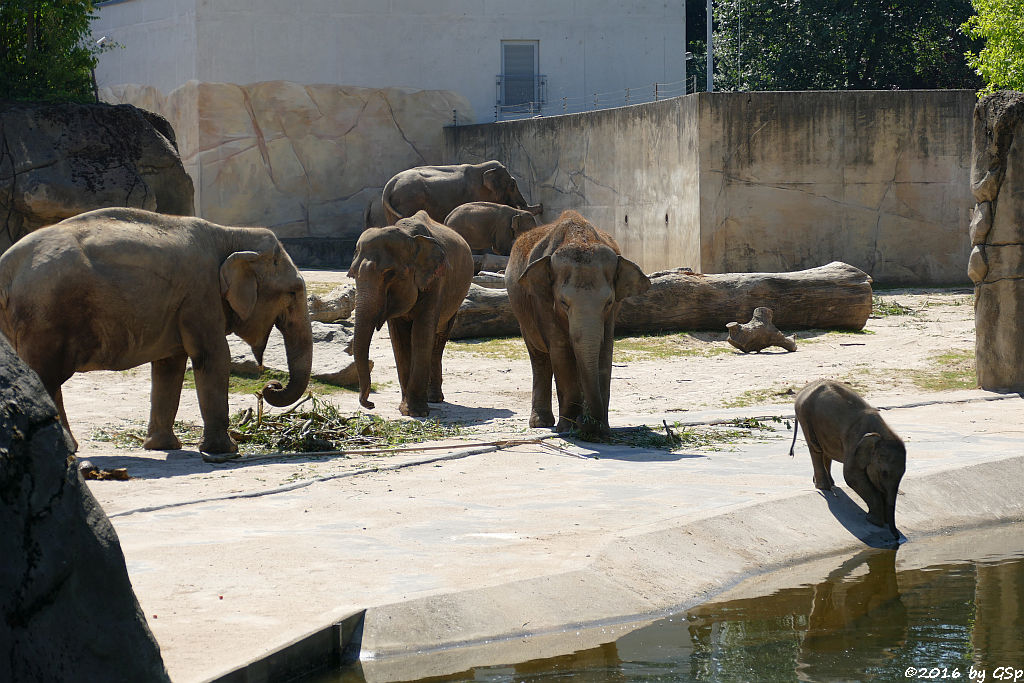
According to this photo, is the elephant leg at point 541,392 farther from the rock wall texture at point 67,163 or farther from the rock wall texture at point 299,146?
the rock wall texture at point 299,146

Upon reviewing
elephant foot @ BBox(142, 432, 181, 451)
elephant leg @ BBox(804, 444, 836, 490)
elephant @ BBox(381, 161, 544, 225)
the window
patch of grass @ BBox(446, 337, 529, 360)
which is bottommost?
patch of grass @ BBox(446, 337, 529, 360)

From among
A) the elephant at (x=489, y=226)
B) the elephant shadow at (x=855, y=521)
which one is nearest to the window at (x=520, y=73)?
the elephant at (x=489, y=226)

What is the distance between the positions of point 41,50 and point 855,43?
22468mm

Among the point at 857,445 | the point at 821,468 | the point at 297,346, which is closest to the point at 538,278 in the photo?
the point at 297,346

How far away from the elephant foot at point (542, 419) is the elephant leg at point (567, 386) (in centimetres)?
50

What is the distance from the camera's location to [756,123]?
20719 mm

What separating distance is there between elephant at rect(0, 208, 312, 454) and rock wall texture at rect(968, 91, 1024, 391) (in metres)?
6.24

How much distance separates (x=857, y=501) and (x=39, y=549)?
5.30 metres

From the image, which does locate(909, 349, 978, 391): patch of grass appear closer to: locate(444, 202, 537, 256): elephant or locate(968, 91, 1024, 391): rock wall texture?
locate(968, 91, 1024, 391): rock wall texture

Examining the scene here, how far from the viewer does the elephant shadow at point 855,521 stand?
703cm

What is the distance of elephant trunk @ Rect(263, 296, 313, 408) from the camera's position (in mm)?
8930

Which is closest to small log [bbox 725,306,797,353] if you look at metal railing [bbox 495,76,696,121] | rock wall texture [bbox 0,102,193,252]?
rock wall texture [bbox 0,102,193,252]

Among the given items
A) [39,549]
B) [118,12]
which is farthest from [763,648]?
→ [118,12]

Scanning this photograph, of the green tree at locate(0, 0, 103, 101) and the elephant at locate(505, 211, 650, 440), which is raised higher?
the green tree at locate(0, 0, 103, 101)
